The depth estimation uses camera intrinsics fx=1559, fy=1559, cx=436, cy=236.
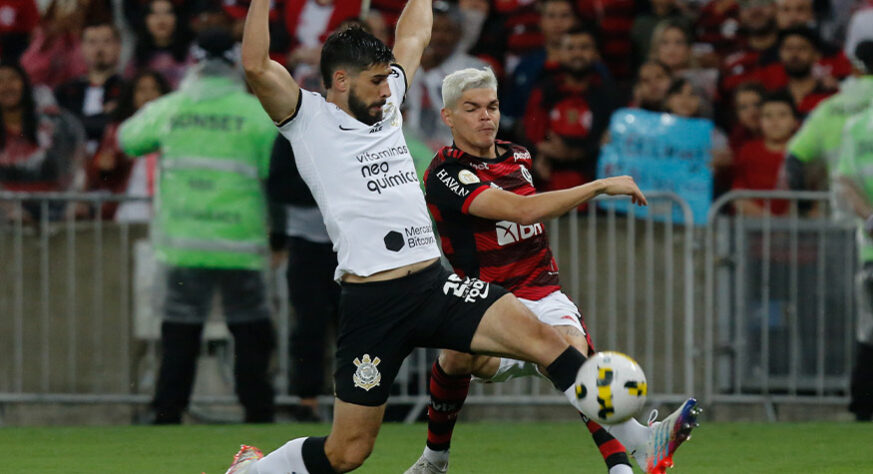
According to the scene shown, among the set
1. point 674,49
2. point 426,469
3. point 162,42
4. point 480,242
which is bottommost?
point 426,469

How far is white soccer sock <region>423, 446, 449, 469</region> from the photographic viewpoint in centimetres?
770

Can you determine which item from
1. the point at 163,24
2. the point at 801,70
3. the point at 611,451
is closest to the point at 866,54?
the point at 801,70

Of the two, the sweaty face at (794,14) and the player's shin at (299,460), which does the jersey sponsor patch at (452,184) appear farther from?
the sweaty face at (794,14)

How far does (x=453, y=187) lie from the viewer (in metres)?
7.25

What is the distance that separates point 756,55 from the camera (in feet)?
44.7

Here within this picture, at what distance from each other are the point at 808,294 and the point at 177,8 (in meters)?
6.35

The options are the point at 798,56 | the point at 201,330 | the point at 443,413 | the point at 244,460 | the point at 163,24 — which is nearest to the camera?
the point at 244,460

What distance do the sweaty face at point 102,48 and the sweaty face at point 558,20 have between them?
378 centimetres

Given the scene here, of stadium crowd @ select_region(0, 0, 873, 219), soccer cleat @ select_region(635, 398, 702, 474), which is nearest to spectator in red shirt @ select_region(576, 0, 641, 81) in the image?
stadium crowd @ select_region(0, 0, 873, 219)

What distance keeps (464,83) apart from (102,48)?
6771mm

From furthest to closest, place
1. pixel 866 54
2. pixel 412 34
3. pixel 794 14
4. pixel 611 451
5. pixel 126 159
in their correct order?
pixel 794 14 → pixel 126 159 → pixel 866 54 → pixel 412 34 → pixel 611 451

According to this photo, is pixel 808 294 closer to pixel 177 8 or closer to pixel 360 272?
pixel 360 272

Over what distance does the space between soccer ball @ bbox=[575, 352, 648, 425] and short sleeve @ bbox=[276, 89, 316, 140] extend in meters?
1.57

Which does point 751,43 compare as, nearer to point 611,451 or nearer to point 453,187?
point 453,187
